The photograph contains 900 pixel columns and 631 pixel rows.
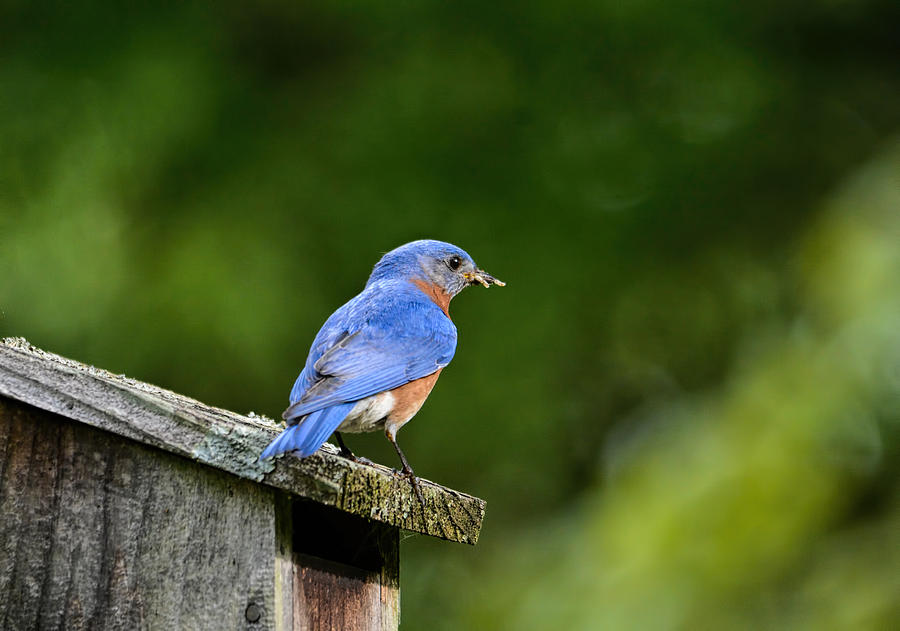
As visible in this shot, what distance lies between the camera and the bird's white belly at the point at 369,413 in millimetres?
3615

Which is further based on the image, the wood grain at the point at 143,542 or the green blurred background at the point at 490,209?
the green blurred background at the point at 490,209

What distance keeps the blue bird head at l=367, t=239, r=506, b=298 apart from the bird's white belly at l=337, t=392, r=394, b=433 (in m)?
1.10

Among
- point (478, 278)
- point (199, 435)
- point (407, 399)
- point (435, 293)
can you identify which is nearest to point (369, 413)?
point (407, 399)

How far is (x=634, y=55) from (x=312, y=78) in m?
1.97

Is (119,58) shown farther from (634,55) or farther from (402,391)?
(402,391)

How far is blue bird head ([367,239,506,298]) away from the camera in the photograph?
4.83 m

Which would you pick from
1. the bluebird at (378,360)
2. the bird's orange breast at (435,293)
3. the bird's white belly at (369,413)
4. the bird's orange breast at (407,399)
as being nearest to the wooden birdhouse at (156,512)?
the bluebird at (378,360)

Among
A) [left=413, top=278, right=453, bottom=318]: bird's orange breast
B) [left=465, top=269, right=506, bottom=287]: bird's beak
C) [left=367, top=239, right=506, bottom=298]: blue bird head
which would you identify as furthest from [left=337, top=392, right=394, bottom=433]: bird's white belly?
[left=465, top=269, right=506, bottom=287]: bird's beak

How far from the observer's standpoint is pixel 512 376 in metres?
6.80

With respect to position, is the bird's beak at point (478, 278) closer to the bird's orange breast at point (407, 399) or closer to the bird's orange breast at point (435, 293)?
the bird's orange breast at point (435, 293)

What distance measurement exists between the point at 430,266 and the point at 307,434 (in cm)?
220

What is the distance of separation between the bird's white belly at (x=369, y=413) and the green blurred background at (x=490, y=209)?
2341 mm

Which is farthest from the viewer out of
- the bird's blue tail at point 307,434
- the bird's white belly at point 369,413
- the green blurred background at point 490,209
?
the green blurred background at point 490,209

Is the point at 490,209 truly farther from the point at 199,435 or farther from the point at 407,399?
the point at 199,435
